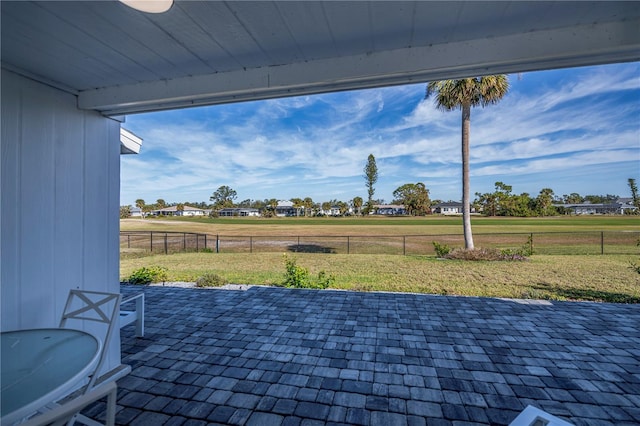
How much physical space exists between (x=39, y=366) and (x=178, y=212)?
23972 millimetres

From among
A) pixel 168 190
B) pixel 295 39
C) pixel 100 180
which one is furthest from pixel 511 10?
pixel 168 190

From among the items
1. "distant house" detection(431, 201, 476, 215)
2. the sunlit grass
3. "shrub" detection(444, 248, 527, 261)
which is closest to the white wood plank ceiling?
the sunlit grass

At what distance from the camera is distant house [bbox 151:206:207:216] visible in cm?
2052

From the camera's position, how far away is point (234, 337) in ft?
9.11

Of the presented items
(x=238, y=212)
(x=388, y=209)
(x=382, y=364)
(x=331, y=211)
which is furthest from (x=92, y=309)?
(x=331, y=211)

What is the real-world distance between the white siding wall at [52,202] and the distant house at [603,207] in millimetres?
10746

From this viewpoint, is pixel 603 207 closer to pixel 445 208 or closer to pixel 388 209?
pixel 445 208

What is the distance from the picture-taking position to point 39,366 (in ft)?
3.53

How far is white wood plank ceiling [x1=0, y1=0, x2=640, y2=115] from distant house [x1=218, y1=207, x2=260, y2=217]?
22390mm

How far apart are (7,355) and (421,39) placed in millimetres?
2381

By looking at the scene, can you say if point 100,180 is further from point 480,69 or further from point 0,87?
point 480,69

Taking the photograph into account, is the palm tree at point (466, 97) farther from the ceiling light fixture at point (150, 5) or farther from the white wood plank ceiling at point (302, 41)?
the ceiling light fixture at point (150, 5)

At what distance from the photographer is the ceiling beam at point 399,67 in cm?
124

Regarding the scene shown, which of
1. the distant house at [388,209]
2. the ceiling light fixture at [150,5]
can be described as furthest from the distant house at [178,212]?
the ceiling light fixture at [150,5]
